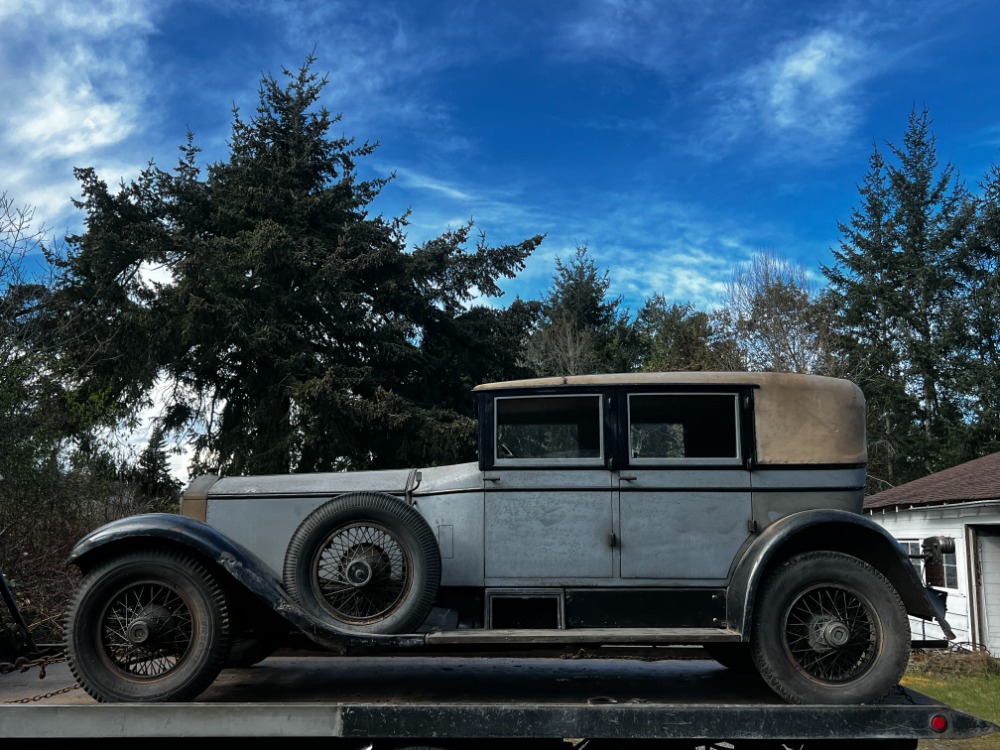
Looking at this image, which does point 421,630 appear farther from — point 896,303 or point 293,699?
point 896,303

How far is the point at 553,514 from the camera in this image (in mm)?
4508

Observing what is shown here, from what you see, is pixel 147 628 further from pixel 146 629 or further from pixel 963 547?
pixel 963 547

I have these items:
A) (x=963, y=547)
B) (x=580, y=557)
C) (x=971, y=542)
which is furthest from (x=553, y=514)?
(x=963, y=547)

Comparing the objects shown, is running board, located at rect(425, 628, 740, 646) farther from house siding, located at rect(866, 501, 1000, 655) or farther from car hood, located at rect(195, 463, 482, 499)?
house siding, located at rect(866, 501, 1000, 655)

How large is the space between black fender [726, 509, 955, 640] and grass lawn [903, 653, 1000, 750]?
20.5ft

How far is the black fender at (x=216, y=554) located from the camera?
4.16m

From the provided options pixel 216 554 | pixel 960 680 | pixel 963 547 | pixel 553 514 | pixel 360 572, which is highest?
pixel 553 514

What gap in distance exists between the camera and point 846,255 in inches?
1267

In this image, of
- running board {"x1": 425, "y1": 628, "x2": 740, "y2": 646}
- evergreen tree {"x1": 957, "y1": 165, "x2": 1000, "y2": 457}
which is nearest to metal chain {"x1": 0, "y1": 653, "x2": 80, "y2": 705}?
running board {"x1": 425, "y1": 628, "x2": 740, "y2": 646}

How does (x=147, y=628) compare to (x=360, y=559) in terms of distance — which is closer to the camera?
(x=147, y=628)

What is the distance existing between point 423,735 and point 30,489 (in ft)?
32.7

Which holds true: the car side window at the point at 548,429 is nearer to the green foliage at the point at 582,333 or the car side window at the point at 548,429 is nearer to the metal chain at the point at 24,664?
the metal chain at the point at 24,664

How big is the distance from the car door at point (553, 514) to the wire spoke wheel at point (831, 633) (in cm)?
101

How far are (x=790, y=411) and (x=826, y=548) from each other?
0.77 meters
